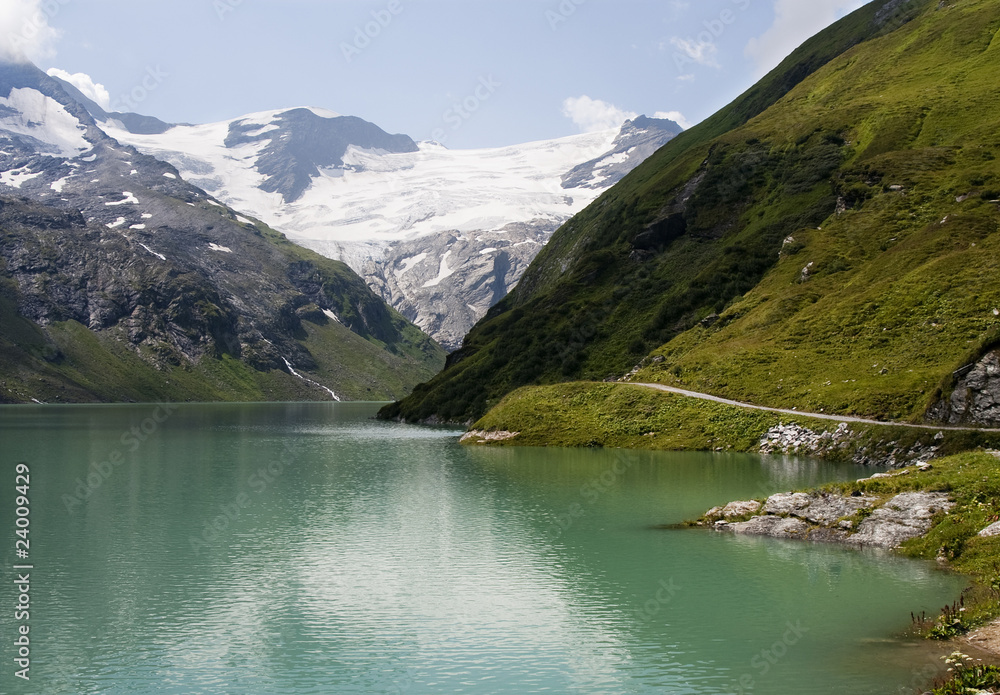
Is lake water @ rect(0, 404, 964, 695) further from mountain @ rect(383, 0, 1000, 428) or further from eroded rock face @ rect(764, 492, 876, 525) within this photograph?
mountain @ rect(383, 0, 1000, 428)

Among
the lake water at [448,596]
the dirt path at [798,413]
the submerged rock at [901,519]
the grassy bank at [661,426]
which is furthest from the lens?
the grassy bank at [661,426]

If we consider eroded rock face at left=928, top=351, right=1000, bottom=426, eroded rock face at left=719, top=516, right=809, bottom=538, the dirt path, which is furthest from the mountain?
eroded rock face at left=719, top=516, right=809, bottom=538

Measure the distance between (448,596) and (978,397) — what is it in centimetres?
5507

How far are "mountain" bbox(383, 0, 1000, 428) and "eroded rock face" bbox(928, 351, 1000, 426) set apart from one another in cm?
19

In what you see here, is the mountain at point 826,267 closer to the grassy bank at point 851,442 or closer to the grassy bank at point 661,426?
the grassy bank at point 661,426

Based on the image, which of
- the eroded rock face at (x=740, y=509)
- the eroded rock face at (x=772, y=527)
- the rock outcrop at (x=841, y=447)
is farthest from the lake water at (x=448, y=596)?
the rock outcrop at (x=841, y=447)

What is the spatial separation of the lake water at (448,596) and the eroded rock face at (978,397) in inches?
407

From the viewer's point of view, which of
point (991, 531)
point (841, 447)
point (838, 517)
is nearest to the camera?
point (991, 531)

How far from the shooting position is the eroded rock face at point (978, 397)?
64.9m

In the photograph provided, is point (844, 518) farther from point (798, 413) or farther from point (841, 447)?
point (798, 413)

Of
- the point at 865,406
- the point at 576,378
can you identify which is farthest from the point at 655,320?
the point at 865,406

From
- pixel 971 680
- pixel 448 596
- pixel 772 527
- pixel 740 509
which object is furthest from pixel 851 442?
pixel 971 680

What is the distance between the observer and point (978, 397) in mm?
66438

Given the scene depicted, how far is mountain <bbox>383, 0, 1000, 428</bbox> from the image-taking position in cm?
8906
